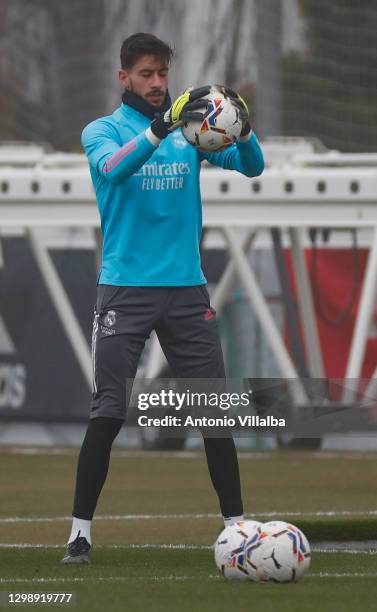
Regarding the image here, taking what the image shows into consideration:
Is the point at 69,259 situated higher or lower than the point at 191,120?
lower

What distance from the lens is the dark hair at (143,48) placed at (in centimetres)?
707

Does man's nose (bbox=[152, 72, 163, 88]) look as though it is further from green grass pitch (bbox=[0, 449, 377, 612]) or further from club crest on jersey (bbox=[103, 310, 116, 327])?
green grass pitch (bbox=[0, 449, 377, 612])

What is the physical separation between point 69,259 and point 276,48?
318 inches

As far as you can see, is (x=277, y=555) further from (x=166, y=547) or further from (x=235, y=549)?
(x=166, y=547)

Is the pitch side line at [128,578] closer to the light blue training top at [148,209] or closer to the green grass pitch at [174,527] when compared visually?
the green grass pitch at [174,527]

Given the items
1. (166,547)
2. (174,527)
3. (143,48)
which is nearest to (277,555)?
(166,547)

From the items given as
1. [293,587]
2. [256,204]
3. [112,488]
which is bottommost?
[112,488]

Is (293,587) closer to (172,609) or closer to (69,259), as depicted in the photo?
(172,609)

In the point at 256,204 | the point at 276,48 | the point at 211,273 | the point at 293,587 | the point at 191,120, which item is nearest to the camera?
the point at 293,587

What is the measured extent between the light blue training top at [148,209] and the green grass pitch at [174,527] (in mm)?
1157

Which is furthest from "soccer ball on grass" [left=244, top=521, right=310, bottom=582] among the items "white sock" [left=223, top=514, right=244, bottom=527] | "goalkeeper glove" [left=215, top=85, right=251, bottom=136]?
"goalkeeper glove" [left=215, top=85, right=251, bottom=136]

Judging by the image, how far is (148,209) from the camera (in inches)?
279

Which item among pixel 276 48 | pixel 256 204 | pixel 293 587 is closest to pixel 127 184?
pixel 293 587

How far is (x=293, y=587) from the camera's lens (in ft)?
20.3
